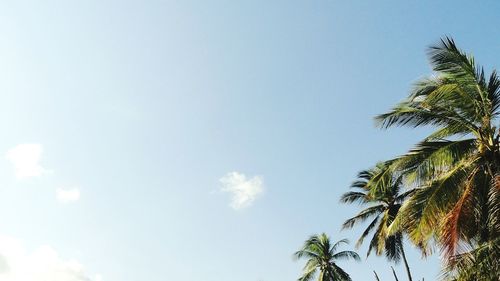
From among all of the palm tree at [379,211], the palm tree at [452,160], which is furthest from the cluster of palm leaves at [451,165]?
the palm tree at [379,211]

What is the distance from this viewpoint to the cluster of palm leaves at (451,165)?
11.6m

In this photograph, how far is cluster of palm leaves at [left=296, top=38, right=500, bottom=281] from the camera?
38.1 feet

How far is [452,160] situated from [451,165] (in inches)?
13.9

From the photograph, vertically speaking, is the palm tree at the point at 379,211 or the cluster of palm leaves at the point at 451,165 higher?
the palm tree at the point at 379,211

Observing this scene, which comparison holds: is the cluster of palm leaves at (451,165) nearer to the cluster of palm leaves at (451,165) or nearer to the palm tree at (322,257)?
the cluster of palm leaves at (451,165)

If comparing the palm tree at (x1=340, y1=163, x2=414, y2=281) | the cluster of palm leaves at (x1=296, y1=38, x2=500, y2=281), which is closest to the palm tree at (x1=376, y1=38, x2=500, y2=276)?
the cluster of palm leaves at (x1=296, y1=38, x2=500, y2=281)

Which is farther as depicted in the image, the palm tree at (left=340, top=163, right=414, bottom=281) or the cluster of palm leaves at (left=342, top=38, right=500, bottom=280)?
the palm tree at (left=340, top=163, right=414, bottom=281)

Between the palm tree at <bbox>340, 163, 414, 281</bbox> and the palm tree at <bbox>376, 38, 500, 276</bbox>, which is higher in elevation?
the palm tree at <bbox>340, 163, 414, 281</bbox>

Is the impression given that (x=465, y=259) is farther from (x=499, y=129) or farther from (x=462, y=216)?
(x=499, y=129)

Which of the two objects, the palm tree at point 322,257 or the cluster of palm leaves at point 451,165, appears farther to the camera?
the palm tree at point 322,257

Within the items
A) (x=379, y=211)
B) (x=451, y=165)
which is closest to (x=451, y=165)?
(x=451, y=165)

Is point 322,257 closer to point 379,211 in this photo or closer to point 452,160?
point 379,211

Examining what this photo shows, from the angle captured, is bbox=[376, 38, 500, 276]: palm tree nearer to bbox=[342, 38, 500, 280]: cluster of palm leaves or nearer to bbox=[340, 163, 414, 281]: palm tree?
bbox=[342, 38, 500, 280]: cluster of palm leaves

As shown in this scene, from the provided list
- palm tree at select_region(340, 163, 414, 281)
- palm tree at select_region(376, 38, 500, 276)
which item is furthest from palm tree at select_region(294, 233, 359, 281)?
palm tree at select_region(376, 38, 500, 276)
